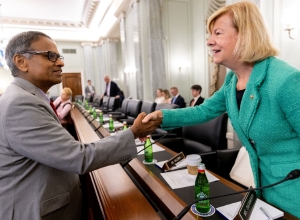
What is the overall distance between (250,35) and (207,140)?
1345 millimetres

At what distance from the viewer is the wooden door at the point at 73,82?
1420cm

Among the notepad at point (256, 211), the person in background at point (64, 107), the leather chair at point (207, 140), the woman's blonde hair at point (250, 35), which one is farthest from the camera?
the person in background at point (64, 107)

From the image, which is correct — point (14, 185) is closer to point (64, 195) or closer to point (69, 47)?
point (64, 195)

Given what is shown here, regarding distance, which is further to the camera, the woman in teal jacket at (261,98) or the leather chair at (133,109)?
the leather chair at (133,109)

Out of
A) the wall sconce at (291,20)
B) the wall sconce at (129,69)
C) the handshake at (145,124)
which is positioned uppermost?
the wall sconce at (291,20)

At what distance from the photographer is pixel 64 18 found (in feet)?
37.0

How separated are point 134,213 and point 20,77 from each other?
896 mm

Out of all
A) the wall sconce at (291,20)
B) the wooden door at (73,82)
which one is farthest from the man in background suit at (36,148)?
the wooden door at (73,82)

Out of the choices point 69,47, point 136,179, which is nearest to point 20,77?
point 136,179

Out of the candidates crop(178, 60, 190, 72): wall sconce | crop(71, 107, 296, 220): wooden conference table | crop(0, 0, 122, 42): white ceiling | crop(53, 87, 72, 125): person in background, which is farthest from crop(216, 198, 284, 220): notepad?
crop(0, 0, 122, 42): white ceiling

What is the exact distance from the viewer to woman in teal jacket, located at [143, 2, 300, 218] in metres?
0.89

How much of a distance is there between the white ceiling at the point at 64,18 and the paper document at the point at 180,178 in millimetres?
7976

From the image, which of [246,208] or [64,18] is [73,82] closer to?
[64,18]

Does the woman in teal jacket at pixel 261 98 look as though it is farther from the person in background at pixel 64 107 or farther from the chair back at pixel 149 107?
the person in background at pixel 64 107
